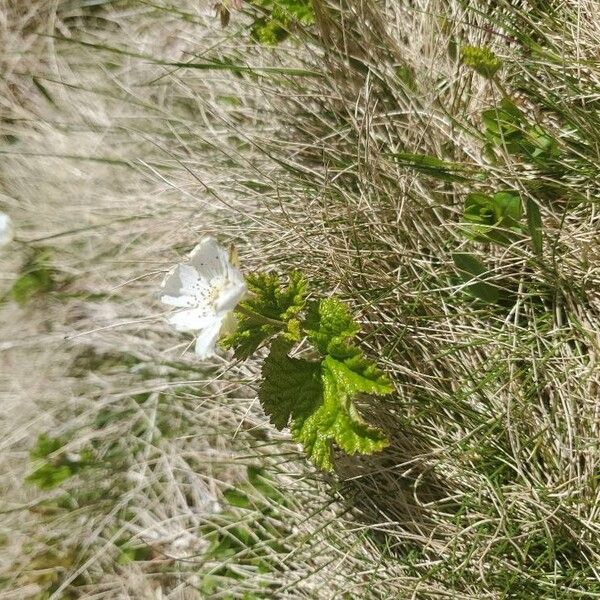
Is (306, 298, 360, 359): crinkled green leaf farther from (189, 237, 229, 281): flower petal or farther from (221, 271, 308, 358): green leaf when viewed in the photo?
(189, 237, 229, 281): flower petal

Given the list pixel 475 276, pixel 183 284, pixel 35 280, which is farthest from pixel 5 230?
pixel 475 276

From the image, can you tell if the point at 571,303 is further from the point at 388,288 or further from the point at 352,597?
the point at 352,597

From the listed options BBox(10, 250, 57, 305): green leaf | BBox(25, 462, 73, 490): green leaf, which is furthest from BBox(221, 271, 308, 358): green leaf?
BBox(10, 250, 57, 305): green leaf

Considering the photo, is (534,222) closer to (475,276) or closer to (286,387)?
(475,276)

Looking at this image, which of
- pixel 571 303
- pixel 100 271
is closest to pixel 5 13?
pixel 100 271

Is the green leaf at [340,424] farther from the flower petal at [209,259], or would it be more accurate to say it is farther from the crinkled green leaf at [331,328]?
the flower petal at [209,259]

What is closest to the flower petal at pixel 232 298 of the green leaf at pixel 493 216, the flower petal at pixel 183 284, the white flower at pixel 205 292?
the white flower at pixel 205 292
